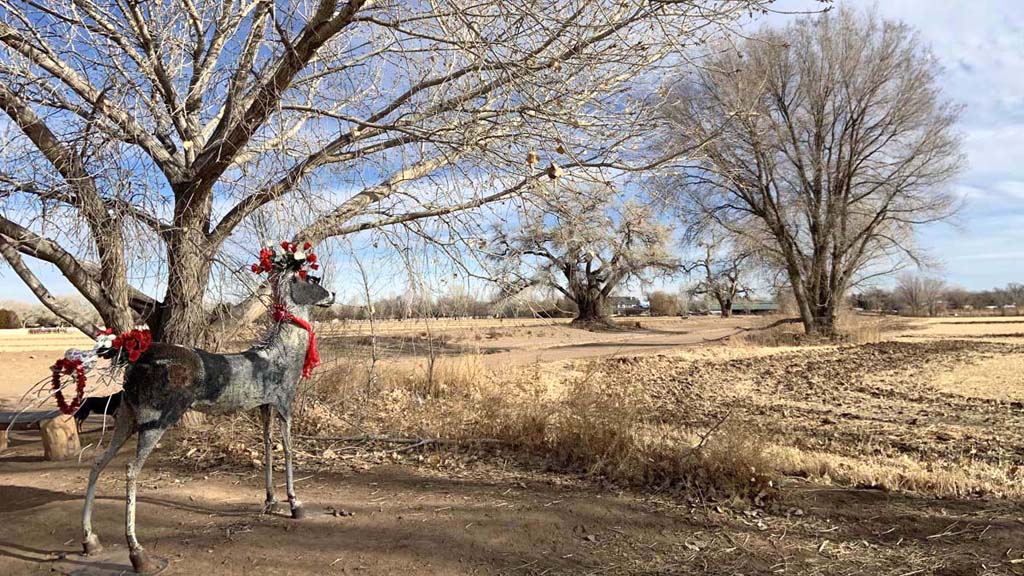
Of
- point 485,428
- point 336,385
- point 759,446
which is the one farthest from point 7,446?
point 759,446

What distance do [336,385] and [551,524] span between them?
5.84m

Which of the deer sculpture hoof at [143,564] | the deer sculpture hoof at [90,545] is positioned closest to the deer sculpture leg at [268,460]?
the deer sculpture hoof at [143,564]

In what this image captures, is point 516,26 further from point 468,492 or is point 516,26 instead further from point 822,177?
point 822,177

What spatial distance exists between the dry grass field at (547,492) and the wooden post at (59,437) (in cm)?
22

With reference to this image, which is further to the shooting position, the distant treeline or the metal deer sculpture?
the distant treeline

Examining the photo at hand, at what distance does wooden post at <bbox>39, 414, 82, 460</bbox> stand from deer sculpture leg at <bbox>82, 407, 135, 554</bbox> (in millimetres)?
3667

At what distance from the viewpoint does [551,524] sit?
4.57 meters

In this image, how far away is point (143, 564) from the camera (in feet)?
12.2

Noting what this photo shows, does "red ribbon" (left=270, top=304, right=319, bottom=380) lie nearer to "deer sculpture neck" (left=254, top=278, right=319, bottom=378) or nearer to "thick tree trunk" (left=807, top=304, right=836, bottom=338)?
"deer sculpture neck" (left=254, top=278, right=319, bottom=378)

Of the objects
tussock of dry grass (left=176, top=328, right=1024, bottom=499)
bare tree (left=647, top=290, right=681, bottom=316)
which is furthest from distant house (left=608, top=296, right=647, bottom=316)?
tussock of dry grass (left=176, top=328, right=1024, bottom=499)

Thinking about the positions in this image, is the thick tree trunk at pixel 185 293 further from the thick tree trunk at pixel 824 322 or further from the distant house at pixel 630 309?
the distant house at pixel 630 309

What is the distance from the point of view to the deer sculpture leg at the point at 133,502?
146 inches

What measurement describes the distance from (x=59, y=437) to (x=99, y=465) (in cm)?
399

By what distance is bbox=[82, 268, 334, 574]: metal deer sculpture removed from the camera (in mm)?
3908
